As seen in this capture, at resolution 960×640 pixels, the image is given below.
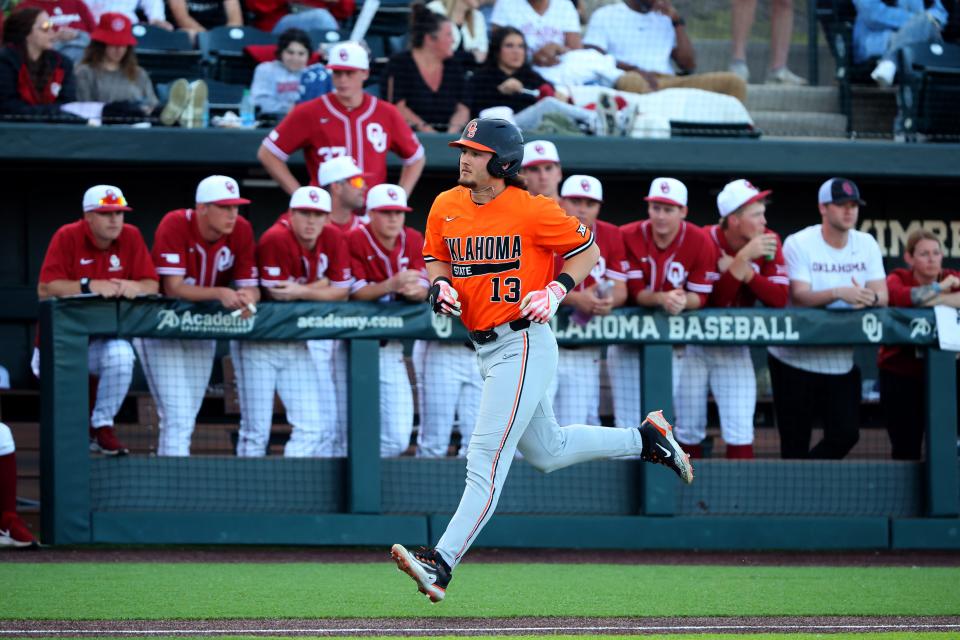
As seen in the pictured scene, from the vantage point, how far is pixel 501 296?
4.54 metres

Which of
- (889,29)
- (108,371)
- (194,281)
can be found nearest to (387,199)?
(194,281)

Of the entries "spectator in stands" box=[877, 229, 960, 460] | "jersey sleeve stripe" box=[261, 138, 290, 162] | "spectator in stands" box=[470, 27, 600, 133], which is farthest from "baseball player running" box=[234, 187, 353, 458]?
"spectator in stands" box=[877, 229, 960, 460]

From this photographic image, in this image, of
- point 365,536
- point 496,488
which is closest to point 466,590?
point 496,488

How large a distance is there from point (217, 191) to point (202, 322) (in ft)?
2.37

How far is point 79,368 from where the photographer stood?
6.35m

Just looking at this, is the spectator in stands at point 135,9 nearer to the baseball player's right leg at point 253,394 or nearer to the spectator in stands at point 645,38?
the spectator in stands at point 645,38

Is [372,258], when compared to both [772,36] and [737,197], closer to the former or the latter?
[737,197]

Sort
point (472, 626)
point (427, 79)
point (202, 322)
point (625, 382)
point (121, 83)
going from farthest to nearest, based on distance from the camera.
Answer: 1. point (427, 79)
2. point (121, 83)
3. point (625, 382)
4. point (202, 322)
5. point (472, 626)

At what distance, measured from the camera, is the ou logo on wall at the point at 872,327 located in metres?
6.73

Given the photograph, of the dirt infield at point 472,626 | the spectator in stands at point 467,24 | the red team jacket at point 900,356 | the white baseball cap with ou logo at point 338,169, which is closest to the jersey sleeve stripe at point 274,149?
the white baseball cap with ou logo at point 338,169

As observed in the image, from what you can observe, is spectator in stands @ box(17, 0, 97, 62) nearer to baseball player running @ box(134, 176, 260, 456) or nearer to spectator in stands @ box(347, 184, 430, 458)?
baseball player running @ box(134, 176, 260, 456)

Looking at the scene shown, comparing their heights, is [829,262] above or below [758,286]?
above

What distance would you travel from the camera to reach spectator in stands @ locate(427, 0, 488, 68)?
9.20 meters

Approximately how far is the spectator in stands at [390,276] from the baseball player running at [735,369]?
1468 millimetres
